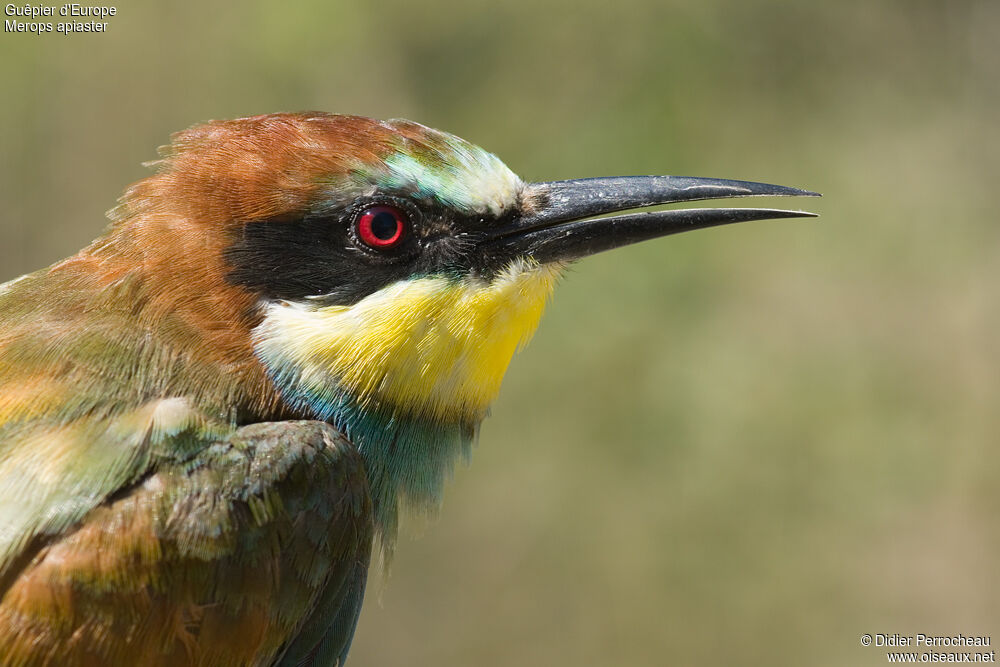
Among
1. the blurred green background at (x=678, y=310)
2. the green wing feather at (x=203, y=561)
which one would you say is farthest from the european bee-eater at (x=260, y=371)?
the blurred green background at (x=678, y=310)

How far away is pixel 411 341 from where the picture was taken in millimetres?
2098

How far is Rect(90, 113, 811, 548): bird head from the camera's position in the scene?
2.04m

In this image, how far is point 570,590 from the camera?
16.0ft

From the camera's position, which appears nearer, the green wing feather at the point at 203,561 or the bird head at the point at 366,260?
the green wing feather at the point at 203,561

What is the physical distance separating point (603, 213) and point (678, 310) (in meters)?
2.64

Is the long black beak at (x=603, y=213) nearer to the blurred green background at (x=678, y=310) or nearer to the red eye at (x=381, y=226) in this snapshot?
the red eye at (x=381, y=226)

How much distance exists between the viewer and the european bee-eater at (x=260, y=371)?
181 cm

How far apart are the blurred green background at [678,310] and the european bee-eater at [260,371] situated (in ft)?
8.51

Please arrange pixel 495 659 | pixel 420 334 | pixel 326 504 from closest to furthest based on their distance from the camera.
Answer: pixel 326 504
pixel 420 334
pixel 495 659

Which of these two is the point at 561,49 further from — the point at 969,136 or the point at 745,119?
the point at 969,136

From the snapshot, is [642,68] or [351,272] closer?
[351,272]

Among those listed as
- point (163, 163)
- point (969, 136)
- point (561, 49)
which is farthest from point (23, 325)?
point (969, 136)

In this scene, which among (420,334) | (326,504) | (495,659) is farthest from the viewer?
(495,659)

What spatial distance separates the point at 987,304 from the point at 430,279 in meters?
3.70
